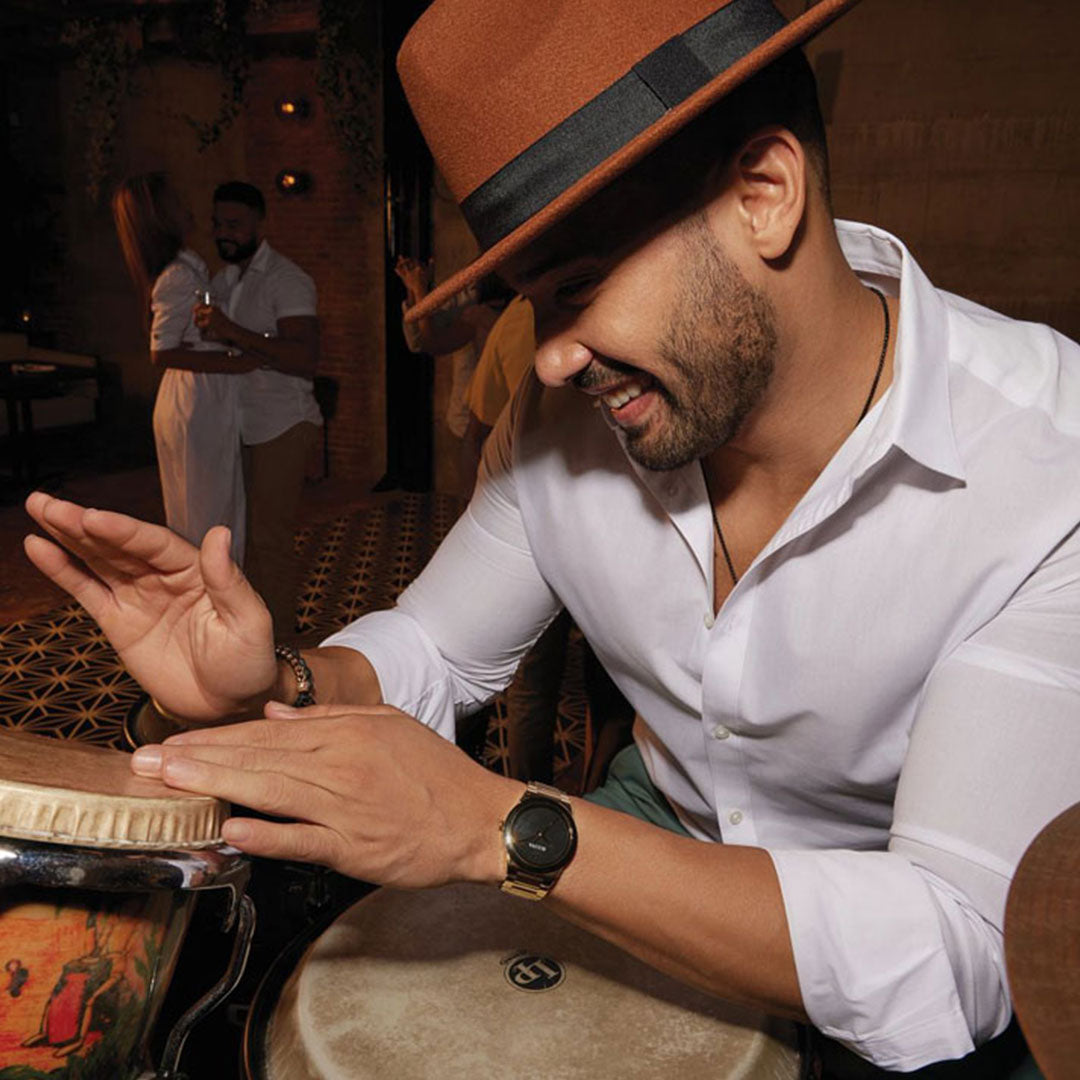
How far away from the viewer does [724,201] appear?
1165 mm

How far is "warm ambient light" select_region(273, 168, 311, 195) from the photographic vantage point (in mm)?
7883

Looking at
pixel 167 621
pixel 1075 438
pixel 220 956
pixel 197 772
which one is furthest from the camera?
pixel 220 956

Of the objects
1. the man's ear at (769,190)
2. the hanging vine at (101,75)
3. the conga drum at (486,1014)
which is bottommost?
the conga drum at (486,1014)

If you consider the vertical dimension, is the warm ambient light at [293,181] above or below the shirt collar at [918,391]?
above

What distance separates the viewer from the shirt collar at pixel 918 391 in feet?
Answer: 3.80

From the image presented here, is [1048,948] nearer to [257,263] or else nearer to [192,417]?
[192,417]

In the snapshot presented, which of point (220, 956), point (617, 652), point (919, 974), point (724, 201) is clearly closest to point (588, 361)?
point (724, 201)

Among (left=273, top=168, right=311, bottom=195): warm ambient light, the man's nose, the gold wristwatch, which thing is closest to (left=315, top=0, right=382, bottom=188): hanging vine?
(left=273, top=168, right=311, bottom=195): warm ambient light

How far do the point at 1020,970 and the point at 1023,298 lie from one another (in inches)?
247

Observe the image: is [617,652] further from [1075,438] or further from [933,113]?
[933,113]

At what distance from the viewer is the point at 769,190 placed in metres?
1.18

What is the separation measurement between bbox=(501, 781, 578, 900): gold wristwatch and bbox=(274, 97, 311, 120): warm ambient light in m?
7.82

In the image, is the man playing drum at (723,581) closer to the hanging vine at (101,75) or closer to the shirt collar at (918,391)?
the shirt collar at (918,391)

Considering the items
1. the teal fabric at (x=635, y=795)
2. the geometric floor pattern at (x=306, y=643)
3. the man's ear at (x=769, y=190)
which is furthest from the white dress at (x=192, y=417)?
the man's ear at (x=769, y=190)
